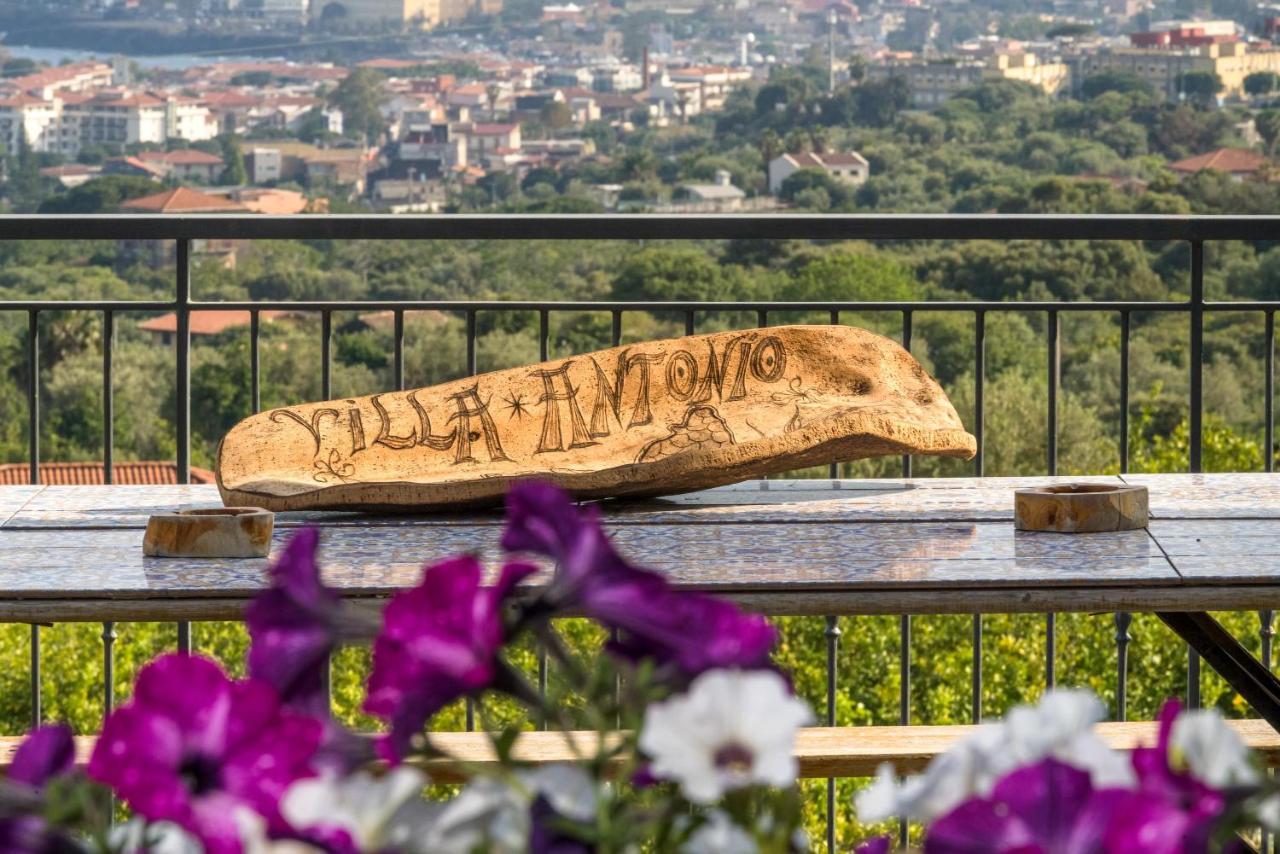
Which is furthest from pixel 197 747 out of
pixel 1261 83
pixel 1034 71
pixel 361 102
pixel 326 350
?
pixel 361 102

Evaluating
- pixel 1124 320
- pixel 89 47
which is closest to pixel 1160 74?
pixel 89 47

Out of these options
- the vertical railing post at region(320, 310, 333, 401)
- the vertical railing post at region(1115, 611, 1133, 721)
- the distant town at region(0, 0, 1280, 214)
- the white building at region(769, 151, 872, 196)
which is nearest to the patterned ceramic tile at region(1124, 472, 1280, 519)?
the vertical railing post at region(1115, 611, 1133, 721)

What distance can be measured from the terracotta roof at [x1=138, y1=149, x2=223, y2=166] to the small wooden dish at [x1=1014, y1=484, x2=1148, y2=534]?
147 feet

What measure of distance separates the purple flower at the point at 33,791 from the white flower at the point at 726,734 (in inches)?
6.1

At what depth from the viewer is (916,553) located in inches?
74.3

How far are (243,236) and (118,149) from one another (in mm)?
46708

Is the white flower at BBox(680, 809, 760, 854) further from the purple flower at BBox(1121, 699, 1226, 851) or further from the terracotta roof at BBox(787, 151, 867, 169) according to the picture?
the terracotta roof at BBox(787, 151, 867, 169)

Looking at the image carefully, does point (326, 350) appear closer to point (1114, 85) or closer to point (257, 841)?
point (257, 841)

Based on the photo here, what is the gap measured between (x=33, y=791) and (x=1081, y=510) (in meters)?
1.60

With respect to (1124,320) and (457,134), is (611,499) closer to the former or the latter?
(1124,320)

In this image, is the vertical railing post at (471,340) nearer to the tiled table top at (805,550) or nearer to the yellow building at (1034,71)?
the tiled table top at (805,550)

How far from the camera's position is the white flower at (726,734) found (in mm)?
463

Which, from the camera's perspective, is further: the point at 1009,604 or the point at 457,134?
the point at 457,134

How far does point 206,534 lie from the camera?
6.21ft
